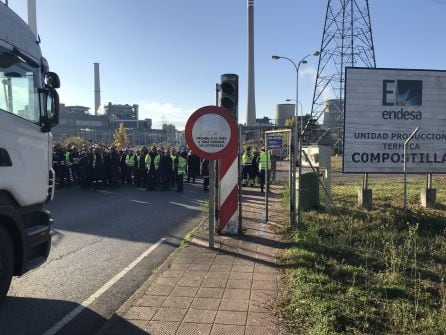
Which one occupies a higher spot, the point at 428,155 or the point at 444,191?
the point at 428,155

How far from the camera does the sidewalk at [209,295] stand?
441 centimetres

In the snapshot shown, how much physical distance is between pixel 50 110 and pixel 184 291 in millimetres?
2653

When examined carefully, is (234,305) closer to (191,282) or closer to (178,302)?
(178,302)

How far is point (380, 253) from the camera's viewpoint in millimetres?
7090

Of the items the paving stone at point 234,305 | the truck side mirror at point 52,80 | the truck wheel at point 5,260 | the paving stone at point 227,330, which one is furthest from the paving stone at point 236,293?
the truck side mirror at point 52,80

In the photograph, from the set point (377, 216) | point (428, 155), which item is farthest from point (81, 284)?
point (428, 155)

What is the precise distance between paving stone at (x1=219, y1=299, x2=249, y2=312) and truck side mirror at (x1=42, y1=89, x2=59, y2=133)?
9.41ft

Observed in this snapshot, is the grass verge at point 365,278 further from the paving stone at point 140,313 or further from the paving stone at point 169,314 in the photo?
the paving stone at point 140,313

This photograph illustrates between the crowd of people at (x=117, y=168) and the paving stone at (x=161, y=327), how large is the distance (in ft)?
45.1

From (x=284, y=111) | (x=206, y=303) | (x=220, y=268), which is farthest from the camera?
(x=284, y=111)

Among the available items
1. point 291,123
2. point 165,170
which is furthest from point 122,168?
point 291,123

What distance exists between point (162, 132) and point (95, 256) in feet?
429

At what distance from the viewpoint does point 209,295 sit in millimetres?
5277

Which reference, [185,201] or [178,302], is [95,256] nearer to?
[178,302]
